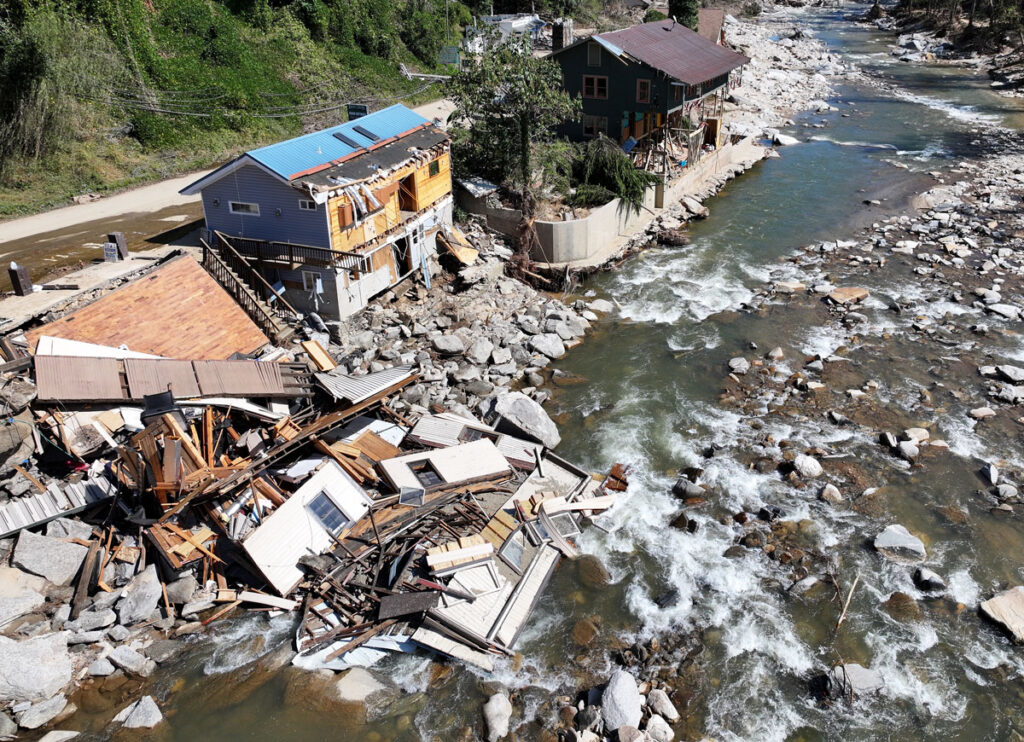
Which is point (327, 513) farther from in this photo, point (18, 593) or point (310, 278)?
point (310, 278)

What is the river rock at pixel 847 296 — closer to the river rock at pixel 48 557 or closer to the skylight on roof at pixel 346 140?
the skylight on roof at pixel 346 140

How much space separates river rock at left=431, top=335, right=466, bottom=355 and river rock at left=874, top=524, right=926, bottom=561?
1342 cm

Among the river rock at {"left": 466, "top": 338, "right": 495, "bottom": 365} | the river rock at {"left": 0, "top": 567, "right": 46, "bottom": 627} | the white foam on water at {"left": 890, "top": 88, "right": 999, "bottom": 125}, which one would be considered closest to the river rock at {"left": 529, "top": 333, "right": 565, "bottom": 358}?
the river rock at {"left": 466, "top": 338, "right": 495, "bottom": 365}

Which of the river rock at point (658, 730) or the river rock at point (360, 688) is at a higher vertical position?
the river rock at point (360, 688)

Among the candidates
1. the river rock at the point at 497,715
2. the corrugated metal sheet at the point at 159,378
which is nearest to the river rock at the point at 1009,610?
the river rock at the point at 497,715

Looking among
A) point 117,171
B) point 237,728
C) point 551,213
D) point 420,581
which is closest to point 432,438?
point 420,581

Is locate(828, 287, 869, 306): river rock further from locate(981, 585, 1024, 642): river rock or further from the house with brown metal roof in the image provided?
locate(981, 585, 1024, 642): river rock

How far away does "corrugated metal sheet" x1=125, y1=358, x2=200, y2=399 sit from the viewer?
17.7 m

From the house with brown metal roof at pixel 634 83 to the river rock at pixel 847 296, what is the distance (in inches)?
528

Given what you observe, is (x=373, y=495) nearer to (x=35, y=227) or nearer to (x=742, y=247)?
(x=35, y=227)

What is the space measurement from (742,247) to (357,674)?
26.3 meters

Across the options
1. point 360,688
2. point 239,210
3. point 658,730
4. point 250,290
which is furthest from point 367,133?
point 658,730

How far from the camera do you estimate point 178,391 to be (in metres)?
17.6

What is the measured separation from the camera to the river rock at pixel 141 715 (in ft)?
42.8
